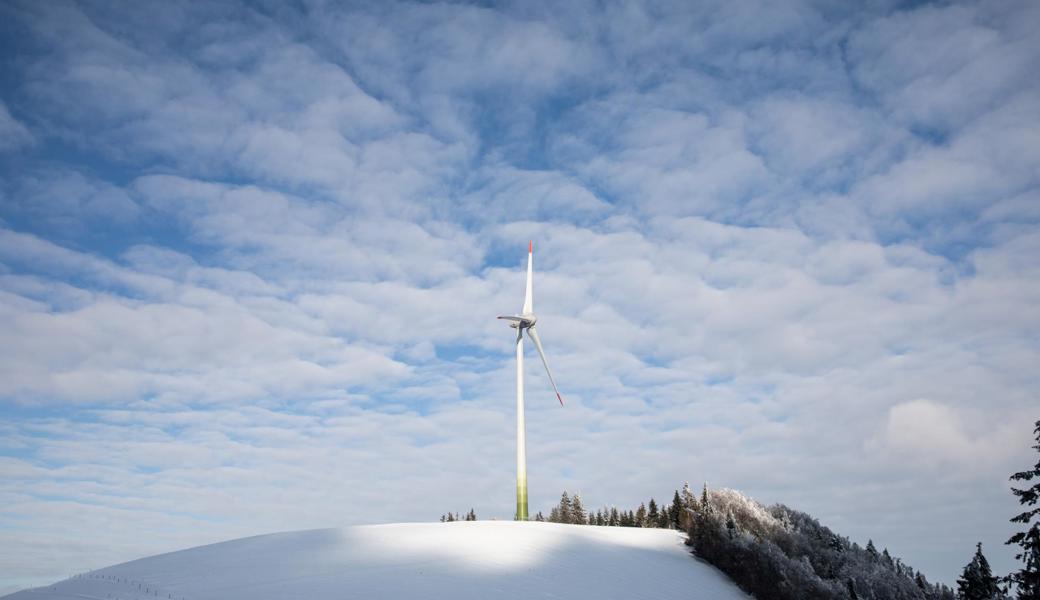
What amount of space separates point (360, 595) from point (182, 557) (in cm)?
1295

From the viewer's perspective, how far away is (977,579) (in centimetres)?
4150

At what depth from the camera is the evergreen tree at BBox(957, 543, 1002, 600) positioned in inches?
1559

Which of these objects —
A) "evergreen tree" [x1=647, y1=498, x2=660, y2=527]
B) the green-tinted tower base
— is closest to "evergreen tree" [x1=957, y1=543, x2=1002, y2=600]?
the green-tinted tower base

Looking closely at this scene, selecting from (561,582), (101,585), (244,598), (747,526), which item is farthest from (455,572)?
(747,526)

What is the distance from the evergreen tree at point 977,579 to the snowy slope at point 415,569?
15000 millimetres

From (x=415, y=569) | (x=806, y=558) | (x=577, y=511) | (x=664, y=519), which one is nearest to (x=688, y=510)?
(x=806, y=558)

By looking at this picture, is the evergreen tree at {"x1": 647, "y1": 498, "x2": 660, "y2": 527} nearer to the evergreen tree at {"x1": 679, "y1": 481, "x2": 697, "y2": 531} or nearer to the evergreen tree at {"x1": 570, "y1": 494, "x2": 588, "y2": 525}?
the evergreen tree at {"x1": 570, "y1": 494, "x2": 588, "y2": 525}

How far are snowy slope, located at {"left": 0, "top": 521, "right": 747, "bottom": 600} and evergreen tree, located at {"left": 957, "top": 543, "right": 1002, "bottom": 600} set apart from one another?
1500 centimetres

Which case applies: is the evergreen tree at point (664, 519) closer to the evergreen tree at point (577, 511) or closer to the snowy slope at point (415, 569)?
the evergreen tree at point (577, 511)

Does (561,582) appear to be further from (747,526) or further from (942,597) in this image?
(942,597)

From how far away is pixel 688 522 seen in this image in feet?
150

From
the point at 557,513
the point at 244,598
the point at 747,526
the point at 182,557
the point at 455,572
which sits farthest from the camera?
the point at 557,513

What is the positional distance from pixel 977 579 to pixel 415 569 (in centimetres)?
3363

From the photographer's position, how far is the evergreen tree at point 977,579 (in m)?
39.6
